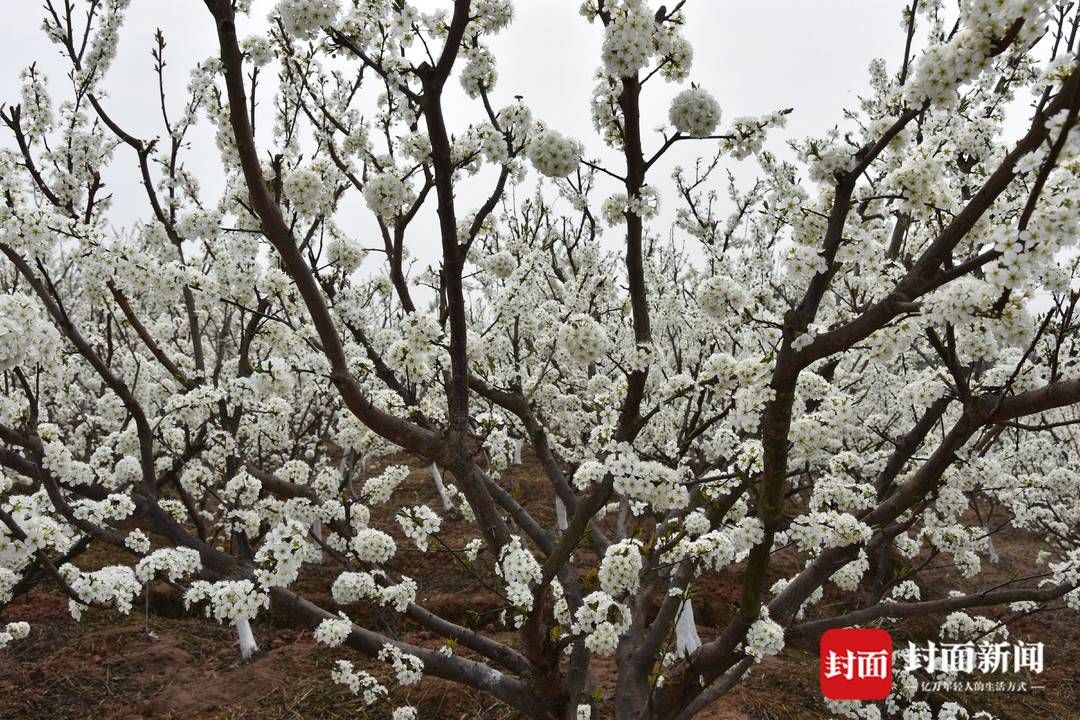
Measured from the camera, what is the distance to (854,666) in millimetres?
6859

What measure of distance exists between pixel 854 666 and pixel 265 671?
6715mm

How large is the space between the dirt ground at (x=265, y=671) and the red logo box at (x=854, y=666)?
2.47 feet

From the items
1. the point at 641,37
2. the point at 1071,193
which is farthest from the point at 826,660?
the point at 641,37

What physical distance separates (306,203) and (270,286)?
91 cm

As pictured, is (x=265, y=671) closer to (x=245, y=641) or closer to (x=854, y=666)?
(x=245, y=641)

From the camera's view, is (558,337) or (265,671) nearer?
(558,337)

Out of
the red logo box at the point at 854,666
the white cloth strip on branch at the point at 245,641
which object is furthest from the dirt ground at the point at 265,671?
the red logo box at the point at 854,666

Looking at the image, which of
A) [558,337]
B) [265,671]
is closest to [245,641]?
[265,671]

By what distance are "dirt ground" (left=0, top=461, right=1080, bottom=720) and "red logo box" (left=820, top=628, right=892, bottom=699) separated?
0.75 m

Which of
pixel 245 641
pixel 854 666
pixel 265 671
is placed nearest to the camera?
pixel 854 666

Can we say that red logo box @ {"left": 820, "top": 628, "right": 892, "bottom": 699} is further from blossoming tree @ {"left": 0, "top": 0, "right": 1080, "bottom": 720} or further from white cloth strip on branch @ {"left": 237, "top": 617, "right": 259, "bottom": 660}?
white cloth strip on branch @ {"left": 237, "top": 617, "right": 259, "bottom": 660}

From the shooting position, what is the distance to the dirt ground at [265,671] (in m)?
6.96

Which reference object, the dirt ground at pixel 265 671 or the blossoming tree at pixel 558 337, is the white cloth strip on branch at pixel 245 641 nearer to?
the dirt ground at pixel 265 671

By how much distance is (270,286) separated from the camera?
4.90m
